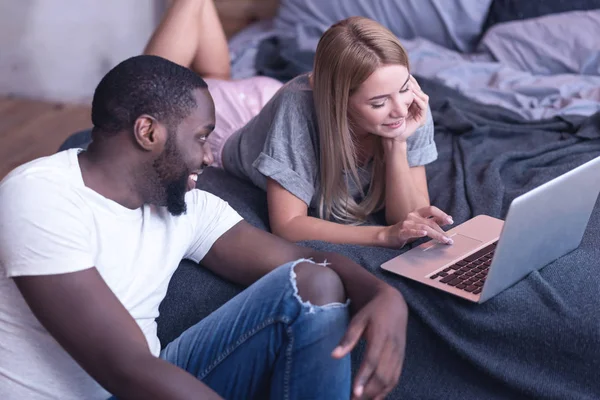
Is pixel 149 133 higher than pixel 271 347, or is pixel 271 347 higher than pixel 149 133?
pixel 149 133

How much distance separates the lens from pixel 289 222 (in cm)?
160

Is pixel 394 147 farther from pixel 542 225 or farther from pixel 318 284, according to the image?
pixel 318 284

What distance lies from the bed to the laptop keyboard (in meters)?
0.03

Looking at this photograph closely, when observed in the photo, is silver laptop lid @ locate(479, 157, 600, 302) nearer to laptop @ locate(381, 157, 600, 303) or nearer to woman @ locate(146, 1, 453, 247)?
laptop @ locate(381, 157, 600, 303)

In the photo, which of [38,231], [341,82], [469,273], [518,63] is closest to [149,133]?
[38,231]

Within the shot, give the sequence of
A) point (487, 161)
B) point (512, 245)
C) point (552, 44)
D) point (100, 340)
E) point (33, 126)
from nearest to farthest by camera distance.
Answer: point (100, 340) < point (512, 245) < point (487, 161) < point (552, 44) < point (33, 126)

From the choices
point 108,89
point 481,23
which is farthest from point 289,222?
point 481,23

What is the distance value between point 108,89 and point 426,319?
66cm

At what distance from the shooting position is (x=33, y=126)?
128 inches

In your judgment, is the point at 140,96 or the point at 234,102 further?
the point at 234,102

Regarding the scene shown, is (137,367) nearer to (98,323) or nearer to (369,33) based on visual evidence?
(98,323)

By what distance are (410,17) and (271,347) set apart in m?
2.05

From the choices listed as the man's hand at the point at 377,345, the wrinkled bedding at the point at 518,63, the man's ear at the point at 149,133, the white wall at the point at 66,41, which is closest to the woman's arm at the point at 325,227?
the man's hand at the point at 377,345

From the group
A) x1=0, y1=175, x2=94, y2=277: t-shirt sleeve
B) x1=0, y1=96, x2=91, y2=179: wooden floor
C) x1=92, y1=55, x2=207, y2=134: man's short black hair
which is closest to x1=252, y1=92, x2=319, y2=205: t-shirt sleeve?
x1=92, y1=55, x2=207, y2=134: man's short black hair
